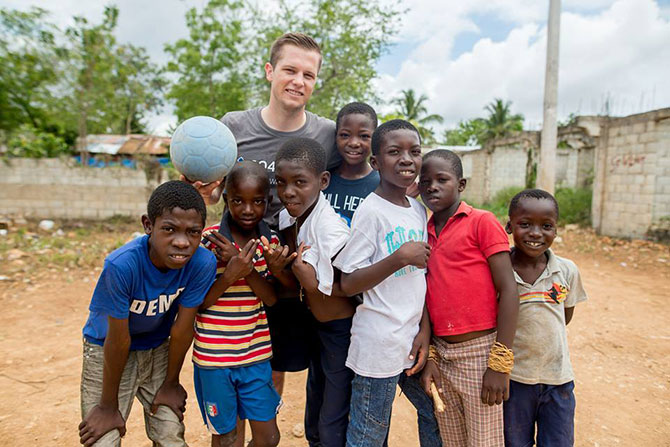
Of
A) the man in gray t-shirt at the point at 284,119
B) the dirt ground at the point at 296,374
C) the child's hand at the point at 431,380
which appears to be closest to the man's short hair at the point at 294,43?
the man in gray t-shirt at the point at 284,119

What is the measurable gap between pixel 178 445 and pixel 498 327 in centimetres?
169

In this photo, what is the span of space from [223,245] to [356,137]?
3.12 feet

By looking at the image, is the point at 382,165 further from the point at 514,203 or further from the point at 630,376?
the point at 630,376

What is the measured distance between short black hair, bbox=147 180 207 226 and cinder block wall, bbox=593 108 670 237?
10.1m

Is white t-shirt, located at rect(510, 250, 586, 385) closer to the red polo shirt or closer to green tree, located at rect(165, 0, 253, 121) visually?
the red polo shirt

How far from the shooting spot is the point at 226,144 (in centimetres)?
213

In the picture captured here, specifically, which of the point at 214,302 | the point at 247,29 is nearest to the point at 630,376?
the point at 214,302

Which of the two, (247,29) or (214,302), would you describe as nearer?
(214,302)

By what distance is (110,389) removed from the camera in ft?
Answer: 6.34

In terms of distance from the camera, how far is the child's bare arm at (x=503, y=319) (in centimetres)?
186

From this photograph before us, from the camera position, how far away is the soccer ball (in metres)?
2.07

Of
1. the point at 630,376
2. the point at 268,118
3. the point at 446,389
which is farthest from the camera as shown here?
the point at 630,376

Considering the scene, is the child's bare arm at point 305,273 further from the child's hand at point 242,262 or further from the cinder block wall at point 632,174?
the cinder block wall at point 632,174

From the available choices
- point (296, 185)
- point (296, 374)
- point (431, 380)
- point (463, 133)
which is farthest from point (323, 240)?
point (463, 133)
